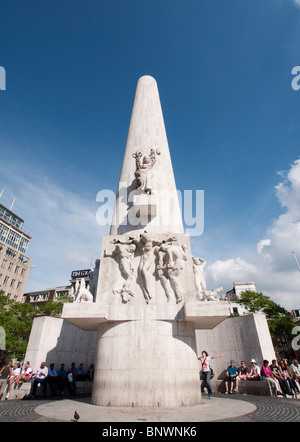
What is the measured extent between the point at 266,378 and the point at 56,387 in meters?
9.83

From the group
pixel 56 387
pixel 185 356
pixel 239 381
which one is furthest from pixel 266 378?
pixel 56 387

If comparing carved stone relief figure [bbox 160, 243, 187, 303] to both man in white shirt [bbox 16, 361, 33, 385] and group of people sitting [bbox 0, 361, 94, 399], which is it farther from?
man in white shirt [bbox 16, 361, 33, 385]

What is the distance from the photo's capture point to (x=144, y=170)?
42.3 feet

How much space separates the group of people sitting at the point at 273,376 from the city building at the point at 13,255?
198 feet

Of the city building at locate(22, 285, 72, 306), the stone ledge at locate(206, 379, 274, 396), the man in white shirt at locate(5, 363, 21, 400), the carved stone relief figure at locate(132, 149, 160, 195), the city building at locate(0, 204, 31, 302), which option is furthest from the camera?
the city building at locate(22, 285, 72, 306)

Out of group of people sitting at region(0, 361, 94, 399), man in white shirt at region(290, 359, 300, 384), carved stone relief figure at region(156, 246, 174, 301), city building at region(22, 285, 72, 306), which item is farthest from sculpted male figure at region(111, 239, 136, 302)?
city building at region(22, 285, 72, 306)

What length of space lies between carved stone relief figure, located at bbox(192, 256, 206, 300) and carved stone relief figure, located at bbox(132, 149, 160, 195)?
402 centimetres

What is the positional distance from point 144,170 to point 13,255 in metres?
70.8

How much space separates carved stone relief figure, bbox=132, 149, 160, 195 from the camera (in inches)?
490

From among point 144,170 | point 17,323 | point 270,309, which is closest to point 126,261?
point 144,170

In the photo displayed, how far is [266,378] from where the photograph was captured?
35.3ft

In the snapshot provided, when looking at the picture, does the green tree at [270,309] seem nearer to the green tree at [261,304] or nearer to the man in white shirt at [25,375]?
the green tree at [261,304]

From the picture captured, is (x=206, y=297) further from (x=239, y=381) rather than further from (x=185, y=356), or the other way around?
(x=239, y=381)

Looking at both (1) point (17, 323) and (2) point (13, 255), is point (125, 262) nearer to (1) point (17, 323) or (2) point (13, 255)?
(1) point (17, 323)
